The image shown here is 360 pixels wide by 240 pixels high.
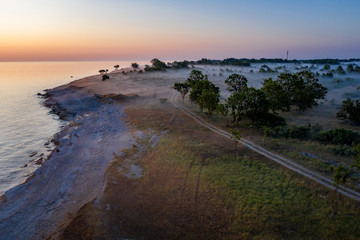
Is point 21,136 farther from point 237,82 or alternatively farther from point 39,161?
point 237,82


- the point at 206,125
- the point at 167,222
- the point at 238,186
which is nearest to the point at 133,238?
the point at 167,222

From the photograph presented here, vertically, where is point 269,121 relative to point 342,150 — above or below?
above

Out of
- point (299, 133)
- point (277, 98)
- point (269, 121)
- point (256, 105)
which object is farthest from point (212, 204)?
point (277, 98)

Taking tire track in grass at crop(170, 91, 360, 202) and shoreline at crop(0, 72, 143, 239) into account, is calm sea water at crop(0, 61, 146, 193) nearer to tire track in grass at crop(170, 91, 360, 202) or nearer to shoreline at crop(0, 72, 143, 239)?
shoreline at crop(0, 72, 143, 239)

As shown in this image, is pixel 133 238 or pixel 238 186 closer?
pixel 133 238

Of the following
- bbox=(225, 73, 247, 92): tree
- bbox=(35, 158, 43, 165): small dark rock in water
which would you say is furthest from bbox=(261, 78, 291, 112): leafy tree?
bbox=(35, 158, 43, 165): small dark rock in water

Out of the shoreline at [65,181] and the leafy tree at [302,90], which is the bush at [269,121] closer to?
the leafy tree at [302,90]

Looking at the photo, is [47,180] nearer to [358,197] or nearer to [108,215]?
[108,215]
